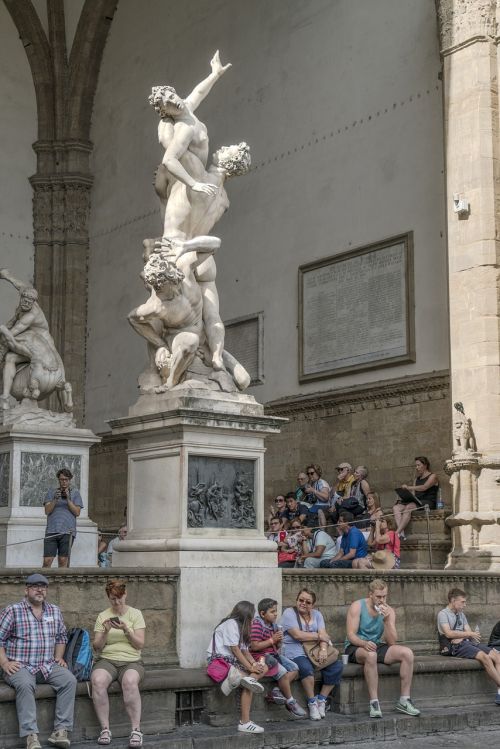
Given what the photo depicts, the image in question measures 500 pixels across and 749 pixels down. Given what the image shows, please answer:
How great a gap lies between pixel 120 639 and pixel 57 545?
179 inches

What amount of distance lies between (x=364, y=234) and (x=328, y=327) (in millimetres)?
1550

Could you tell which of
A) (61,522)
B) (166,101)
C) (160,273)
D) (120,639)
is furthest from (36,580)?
(61,522)

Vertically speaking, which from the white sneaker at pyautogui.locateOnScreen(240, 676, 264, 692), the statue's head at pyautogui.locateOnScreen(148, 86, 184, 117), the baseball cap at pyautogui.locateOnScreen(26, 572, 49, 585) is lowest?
the white sneaker at pyautogui.locateOnScreen(240, 676, 264, 692)

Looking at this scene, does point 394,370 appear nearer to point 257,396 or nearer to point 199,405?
point 257,396

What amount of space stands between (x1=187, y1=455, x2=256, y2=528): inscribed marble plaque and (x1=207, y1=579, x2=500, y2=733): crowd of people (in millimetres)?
722

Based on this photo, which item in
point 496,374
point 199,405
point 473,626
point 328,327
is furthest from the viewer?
point 328,327

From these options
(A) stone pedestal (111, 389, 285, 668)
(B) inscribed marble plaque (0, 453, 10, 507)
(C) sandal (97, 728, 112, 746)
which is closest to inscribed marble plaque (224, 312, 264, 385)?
(B) inscribed marble plaque (0, 453, 10, 507)

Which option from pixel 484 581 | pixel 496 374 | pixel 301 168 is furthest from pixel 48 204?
pixel 484 581

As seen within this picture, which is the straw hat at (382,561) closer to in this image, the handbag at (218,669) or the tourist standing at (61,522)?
the tourist standing at (61,522)

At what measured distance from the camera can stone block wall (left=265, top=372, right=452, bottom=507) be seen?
16.2 meters

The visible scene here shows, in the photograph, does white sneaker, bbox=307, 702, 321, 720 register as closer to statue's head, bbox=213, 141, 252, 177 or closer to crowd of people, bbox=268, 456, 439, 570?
crowd of people, bbox=268, 456, 439, 570

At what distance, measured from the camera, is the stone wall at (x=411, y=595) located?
10359 millimetres

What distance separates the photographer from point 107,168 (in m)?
24.7

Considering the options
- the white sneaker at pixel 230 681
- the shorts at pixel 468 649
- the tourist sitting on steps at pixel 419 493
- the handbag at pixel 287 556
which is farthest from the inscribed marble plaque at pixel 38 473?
the white sneaker at pixel 230 681
